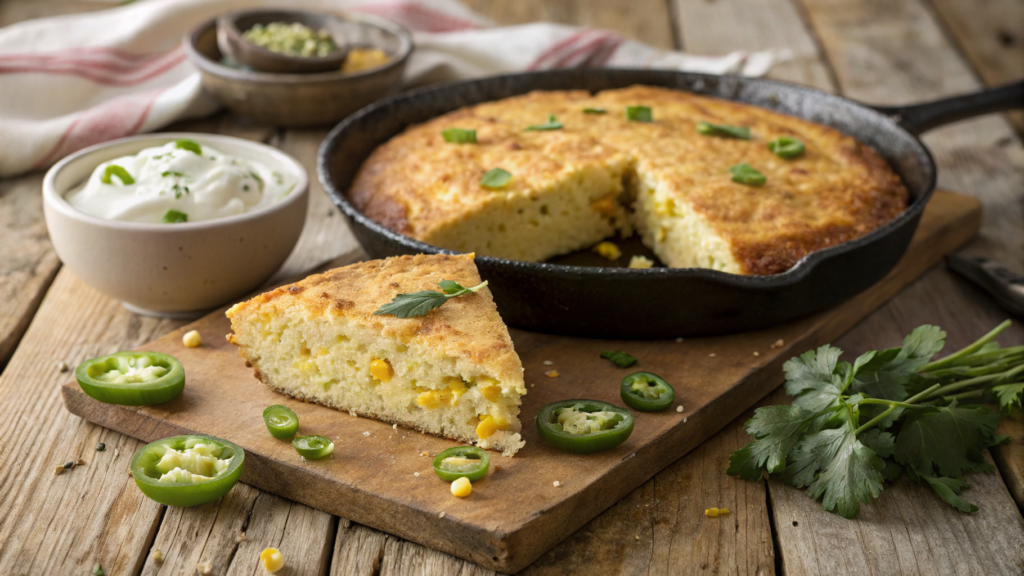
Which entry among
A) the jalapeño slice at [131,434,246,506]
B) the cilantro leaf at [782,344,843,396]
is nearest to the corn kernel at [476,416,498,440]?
the jalapeño slice at [131,434,246,506]

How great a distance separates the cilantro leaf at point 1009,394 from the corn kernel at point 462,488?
5.82 ft

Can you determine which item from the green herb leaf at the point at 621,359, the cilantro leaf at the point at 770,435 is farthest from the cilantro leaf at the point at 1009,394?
the green herb leaf at the point at 621,359

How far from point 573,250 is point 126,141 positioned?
2029mm

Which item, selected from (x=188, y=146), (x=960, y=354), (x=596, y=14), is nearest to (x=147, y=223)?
(x=188, y=146)

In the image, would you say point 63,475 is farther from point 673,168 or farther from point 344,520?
point 673,168

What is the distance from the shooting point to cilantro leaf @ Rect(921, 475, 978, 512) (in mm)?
2664

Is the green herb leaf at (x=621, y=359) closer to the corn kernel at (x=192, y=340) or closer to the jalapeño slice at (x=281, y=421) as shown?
the jalapeño slice at (x=281, y=421)

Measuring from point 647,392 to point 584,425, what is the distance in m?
0.33

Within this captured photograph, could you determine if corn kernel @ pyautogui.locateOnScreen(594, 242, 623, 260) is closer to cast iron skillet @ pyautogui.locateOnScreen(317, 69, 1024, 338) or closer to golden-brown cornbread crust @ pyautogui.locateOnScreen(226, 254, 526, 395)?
cast iron skillet @ pyautogui.locateOnScreen(317, 69, 1024, 338)

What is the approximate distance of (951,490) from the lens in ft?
8.84

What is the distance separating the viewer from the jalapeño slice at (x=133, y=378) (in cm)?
288

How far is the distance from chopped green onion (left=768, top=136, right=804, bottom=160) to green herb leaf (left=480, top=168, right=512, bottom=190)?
126 cm

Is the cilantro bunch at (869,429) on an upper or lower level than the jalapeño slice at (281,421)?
lower

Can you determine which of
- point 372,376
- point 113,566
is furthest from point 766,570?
point 113,566
